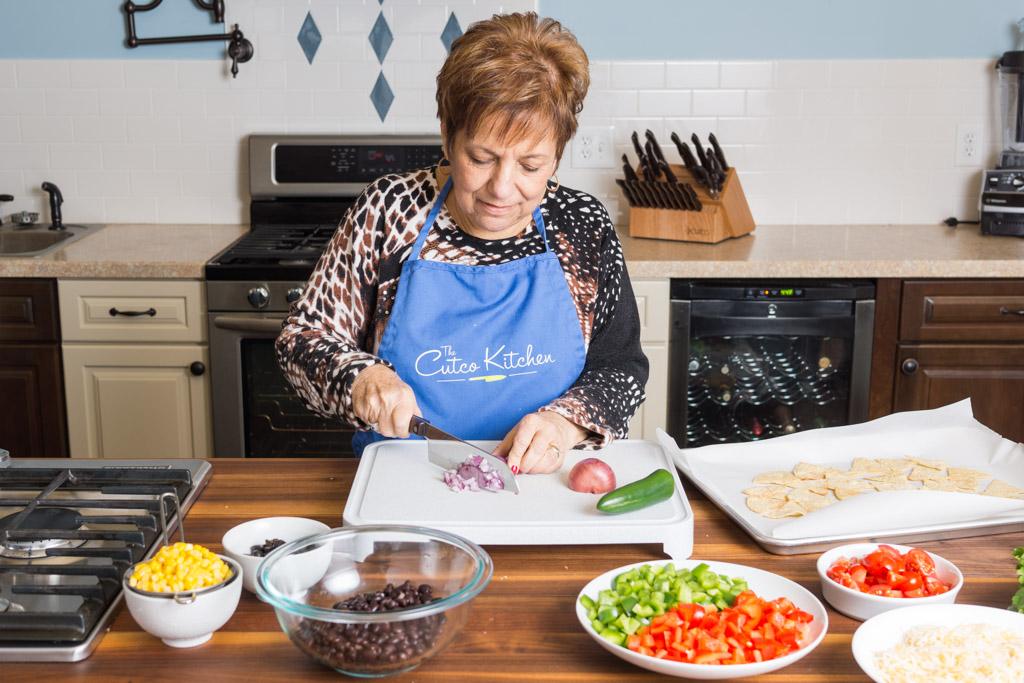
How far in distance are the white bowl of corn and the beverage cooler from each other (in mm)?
2044

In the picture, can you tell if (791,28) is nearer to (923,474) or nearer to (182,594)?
(923,474)

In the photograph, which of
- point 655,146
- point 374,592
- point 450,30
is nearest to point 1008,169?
point 655,146

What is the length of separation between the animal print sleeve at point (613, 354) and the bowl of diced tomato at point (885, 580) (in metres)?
0.54

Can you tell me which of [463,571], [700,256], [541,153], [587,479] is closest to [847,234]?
[700,256]

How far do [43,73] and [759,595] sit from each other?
10.7 feet

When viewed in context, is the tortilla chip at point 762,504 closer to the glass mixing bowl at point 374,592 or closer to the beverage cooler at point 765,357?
the glass mixing bowl at point 374,592

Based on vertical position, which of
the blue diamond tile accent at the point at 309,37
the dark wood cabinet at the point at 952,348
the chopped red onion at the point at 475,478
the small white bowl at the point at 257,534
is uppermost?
the blue diamond tile accent at the point at 309,37

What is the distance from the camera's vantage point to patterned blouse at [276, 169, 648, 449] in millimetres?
1742

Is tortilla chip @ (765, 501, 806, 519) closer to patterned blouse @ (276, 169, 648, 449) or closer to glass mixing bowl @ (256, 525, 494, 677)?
patterned blouse @ (276, 169, 648, 449)

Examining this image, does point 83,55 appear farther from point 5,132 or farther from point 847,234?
point 847,234

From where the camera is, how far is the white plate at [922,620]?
3.55 feet

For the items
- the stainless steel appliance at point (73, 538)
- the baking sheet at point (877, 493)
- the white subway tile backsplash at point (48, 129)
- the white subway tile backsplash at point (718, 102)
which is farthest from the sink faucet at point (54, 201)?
the baking sheet at point (877, 493)

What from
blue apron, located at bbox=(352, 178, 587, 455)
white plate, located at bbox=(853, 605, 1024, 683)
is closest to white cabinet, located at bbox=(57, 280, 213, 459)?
blue apron, located at bbox=(352, 178, 587, 455)

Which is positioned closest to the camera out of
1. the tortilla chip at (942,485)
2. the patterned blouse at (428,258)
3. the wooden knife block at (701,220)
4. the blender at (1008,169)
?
the tortilla chip at (942,485)
